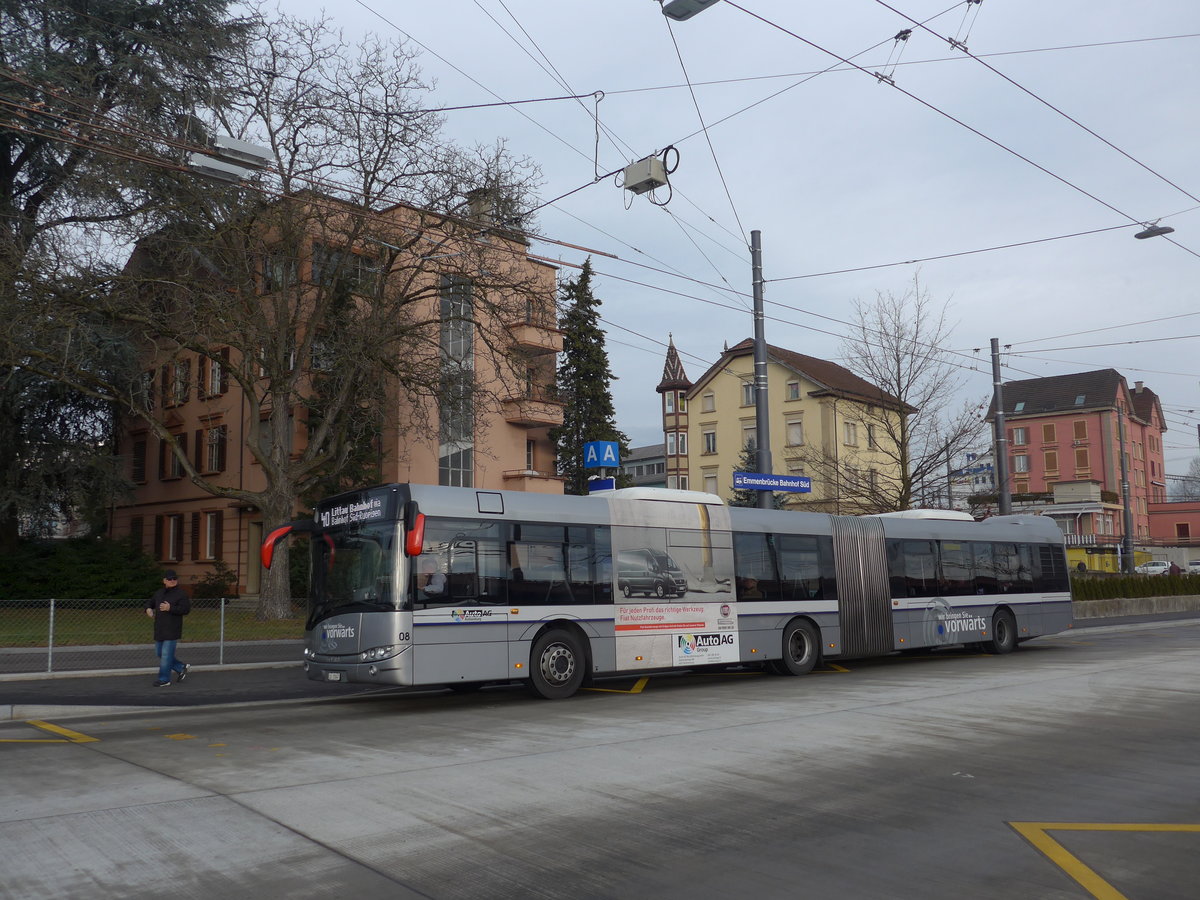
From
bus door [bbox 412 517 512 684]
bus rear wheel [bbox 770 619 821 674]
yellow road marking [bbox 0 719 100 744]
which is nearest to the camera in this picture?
yellow road marking [bbox 0 719 100 744]

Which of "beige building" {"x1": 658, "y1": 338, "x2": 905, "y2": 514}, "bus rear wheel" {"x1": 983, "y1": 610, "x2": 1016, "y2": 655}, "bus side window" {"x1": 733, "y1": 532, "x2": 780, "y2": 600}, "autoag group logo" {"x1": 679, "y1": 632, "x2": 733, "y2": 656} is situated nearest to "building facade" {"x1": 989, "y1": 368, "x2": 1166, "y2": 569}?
"beige building" {"x1": 658, "y1": 338, "x2": 905, "y2": 514}

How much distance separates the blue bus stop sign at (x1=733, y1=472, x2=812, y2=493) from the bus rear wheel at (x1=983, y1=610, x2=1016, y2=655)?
5416 millimetres

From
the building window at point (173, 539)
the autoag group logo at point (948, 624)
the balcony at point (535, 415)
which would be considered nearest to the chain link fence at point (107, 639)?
the autoag group logo at point (948, 624)

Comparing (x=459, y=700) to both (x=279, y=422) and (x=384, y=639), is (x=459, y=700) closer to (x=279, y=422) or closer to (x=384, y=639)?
(x=384, y=639)

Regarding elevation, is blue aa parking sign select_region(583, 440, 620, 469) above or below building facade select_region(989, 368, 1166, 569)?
below

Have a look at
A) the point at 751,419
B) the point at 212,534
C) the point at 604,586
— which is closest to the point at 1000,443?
the point at 604,586

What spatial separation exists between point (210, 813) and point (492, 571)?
278 inches

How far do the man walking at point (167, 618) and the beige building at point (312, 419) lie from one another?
33.4 feet

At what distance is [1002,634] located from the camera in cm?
2239

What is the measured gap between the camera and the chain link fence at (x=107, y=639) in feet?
61.6

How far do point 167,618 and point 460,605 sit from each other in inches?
220

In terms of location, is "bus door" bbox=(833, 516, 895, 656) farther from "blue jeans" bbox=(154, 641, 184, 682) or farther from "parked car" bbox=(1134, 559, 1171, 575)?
"parked car" bbox=(1134, 559, 1171, 575)

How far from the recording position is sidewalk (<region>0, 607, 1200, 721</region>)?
45.0ft

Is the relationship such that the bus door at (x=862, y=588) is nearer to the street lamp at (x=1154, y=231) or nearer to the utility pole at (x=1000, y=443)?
the street lamp at (x=1154, y=231)
